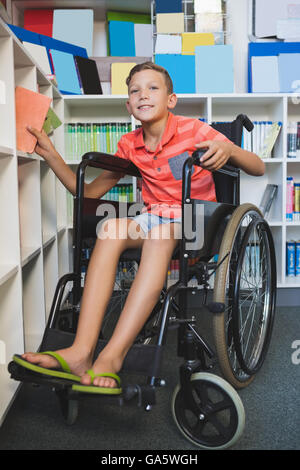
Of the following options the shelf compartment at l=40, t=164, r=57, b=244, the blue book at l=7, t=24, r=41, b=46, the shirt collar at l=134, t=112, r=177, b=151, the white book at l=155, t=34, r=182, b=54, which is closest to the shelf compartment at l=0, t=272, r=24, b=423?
the shirt collar at l=134, t=112, r=177, b=151

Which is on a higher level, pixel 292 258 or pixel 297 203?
pixel 297 203

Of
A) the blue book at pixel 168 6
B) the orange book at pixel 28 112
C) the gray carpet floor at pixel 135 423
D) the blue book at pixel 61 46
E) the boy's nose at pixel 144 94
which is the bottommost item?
the gray carpet floor at pixel 135 423

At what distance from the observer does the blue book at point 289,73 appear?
8.45ft

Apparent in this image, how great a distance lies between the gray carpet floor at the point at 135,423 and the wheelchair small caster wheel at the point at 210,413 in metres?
0.04

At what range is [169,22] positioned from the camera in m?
2.60

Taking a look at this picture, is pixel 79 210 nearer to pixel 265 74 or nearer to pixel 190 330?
pixel 190 330

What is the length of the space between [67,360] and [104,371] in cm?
10

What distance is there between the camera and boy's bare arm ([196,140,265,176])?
1153 millimetres

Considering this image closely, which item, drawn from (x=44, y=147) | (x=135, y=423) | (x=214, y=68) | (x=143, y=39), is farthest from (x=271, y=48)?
(x=135, y=423)

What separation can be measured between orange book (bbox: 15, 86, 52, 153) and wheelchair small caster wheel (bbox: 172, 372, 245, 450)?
33.7 inches

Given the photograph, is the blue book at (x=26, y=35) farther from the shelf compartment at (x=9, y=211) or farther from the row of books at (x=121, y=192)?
the shelf compartment at (x=9, y=211)

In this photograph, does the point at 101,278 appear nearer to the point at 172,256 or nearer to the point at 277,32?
the point at 172,256

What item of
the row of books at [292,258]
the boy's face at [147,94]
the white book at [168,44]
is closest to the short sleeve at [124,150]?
the boy's face at [147,94]
